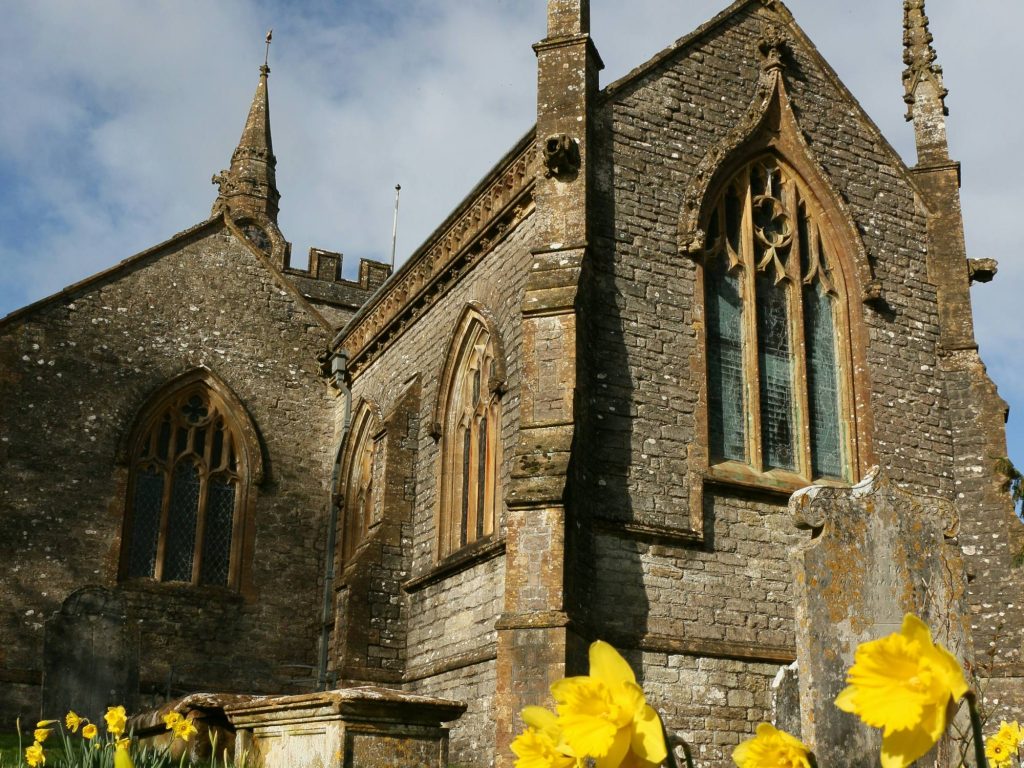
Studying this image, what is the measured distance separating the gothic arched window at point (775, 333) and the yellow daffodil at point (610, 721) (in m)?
11.7

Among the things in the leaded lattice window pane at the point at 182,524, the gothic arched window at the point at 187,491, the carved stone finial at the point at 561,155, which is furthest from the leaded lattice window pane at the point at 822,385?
the leaded lattice window pane at the point at 182,524

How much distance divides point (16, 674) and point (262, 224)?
50.6 feet

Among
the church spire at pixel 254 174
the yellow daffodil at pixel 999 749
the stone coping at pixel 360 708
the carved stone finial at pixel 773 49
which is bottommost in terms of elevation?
the yellow daffodil at pixel 999 749

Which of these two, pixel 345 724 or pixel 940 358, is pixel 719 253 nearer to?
pixel 940 358

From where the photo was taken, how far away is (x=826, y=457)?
551 inches

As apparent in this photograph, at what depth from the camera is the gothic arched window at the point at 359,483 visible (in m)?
18.1

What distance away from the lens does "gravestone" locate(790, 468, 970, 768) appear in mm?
6309

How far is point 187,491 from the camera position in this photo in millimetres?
18844

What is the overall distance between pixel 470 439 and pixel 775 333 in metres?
4.01

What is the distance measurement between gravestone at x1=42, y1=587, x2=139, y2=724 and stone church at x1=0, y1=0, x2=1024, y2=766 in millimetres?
41

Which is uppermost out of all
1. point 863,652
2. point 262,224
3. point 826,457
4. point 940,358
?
point 262,224

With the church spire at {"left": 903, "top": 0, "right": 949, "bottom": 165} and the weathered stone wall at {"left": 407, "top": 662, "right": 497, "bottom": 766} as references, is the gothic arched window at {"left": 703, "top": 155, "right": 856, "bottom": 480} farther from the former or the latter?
the weathered stone wall at {"left": 407, "top": 662, "right": 497, "bottom": 766}

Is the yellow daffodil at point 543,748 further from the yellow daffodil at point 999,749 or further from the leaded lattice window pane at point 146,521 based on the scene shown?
the leaded lattice window pane at point 146,521

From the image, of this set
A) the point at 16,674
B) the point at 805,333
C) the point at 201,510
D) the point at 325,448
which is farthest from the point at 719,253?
the point at 16,674
